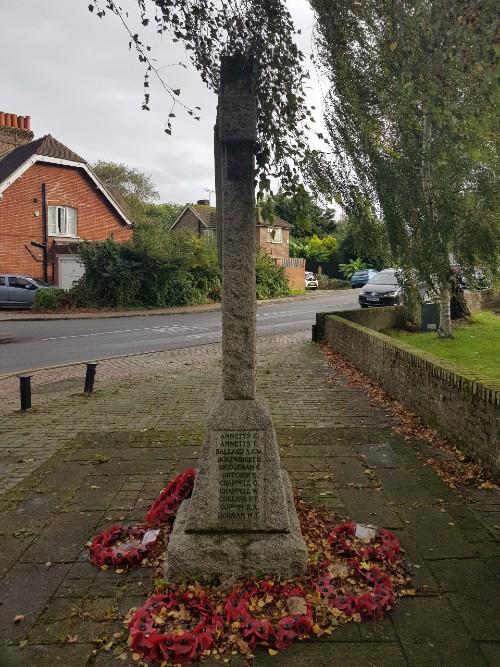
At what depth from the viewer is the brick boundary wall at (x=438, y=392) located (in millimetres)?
5457

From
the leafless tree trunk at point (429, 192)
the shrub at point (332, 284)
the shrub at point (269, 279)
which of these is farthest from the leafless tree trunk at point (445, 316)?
the shrub at point (332, 284)

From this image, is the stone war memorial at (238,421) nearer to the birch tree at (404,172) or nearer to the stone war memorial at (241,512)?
the stone war memorial at (241,512)

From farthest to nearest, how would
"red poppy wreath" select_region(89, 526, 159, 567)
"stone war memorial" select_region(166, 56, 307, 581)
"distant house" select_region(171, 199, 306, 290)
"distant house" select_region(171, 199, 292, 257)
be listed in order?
"distant house" select_region(171, 199, 292, 257)
"distant house" select_region(171, 199, 306, 290)
"red poppy wreath" select_region(89, 526, 159, 567)
"stone war memorial" select_region(166, 56, 307, 581)

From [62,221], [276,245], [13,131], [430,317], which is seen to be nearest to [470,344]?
[430,317]

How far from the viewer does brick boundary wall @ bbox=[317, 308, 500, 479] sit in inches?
215

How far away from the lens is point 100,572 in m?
3.76

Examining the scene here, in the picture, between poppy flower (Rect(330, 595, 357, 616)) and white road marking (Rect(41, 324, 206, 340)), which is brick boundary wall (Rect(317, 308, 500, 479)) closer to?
poppy flower (Rect(330, 595, 357, 616))

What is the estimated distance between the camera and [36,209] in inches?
1235

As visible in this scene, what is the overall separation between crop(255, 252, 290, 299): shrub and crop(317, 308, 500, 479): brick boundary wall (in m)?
24.2

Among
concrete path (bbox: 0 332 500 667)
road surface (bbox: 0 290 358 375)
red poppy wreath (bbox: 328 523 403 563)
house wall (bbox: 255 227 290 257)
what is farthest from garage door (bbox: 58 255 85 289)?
red poppy wreath (bbox: 328 523 403 563)

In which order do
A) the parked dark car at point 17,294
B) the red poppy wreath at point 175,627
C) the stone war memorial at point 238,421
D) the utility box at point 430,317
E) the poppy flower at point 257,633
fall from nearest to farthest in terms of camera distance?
the red poppy wreath at point 175,627, the poppy flower at point 257,633, the stone war memorial at point 238,421, the utility box at point 430,317, the parked dark car at point 17,294

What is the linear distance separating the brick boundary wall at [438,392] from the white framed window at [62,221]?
24754 millimetres

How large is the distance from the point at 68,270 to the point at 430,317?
840 inches

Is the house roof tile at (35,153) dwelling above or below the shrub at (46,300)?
above
